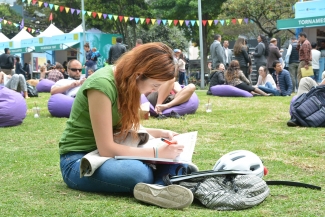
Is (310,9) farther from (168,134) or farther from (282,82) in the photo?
(168,134)

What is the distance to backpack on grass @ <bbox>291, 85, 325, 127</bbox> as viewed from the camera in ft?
26.2

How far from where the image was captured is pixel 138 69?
3.67 metres

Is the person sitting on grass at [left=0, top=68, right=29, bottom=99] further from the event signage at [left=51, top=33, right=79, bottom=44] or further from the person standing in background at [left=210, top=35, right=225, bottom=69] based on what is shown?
the event signage at [left=51, top=33, right=79, bottom=44]

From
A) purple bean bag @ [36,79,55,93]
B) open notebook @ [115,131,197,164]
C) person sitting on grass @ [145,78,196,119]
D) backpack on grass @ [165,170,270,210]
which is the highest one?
open notebook @ [115,131,197,164]

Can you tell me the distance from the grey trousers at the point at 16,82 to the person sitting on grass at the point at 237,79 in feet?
18.6

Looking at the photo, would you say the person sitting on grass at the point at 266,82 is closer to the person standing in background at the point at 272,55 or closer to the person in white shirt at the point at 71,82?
the person standing in background at the point at 272,55

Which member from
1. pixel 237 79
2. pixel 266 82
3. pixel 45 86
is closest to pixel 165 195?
pixel 237 79

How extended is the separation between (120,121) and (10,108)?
5364 millimetres

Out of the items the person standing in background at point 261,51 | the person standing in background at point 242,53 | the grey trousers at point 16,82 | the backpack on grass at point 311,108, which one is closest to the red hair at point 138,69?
the backpack on grass at point 311,108

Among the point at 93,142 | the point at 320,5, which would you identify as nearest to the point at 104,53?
the point at 320,5

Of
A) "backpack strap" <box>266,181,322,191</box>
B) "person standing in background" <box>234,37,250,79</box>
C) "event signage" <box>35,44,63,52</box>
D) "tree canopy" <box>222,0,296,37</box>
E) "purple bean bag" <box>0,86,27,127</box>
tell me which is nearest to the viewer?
"backpack strap" <box>266,181,322,191</box>

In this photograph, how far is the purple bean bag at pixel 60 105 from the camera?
1003cm

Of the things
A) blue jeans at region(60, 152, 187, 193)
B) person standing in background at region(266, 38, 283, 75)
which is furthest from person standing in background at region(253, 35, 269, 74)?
blue jeans at region(60, 152, 187, 193)

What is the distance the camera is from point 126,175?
376 cm
